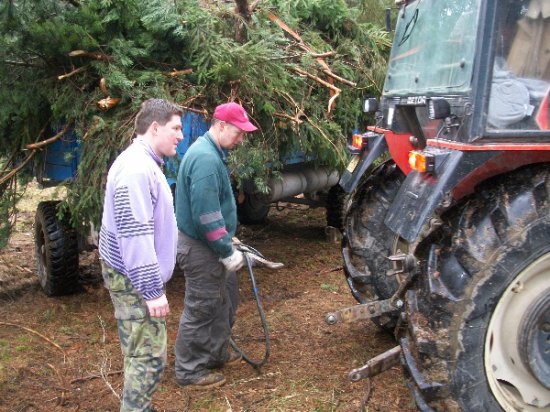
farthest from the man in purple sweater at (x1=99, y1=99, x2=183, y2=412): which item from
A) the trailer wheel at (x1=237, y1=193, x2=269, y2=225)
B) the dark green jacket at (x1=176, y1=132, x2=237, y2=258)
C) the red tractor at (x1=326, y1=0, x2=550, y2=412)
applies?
the trailer wheel at (x1=237, y1=193, x2=269, y2=225)

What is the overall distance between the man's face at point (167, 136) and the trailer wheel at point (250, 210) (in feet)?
11.1

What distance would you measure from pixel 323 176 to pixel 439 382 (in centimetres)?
370

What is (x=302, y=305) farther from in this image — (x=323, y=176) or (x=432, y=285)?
(x=432, y=285)

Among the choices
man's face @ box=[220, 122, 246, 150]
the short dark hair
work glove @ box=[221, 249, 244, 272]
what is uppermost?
the short dark hair

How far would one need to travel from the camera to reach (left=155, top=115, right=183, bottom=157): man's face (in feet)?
9.86

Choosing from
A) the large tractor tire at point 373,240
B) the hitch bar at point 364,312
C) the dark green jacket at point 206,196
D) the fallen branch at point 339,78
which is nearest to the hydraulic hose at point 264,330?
the dark green jacket at point 206,196

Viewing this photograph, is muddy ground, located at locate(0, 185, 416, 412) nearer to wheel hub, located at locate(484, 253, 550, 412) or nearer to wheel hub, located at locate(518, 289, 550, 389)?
wheel hub, located at locate(484, 253, 550, 412)

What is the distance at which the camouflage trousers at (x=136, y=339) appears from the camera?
118 inches

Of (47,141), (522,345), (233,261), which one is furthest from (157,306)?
(47,141)

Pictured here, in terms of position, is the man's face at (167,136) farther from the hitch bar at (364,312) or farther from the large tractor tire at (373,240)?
the large tractor tire at (373,240)

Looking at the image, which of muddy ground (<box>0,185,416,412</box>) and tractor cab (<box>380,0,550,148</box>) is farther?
muddy ground (<box>0,185,416,412</box>)

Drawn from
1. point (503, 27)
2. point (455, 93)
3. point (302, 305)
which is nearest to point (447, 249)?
point (455, 93)

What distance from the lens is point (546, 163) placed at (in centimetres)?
300

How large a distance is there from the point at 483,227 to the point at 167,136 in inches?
60.9
